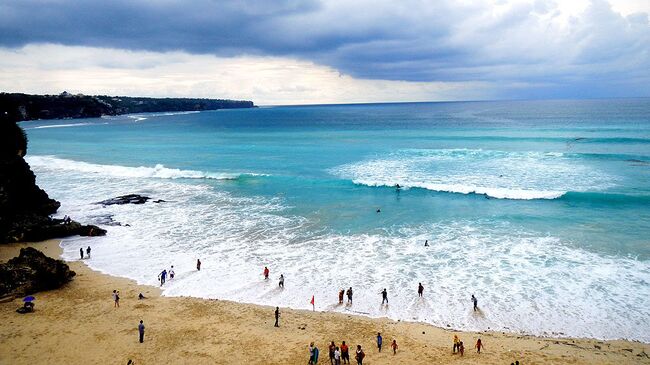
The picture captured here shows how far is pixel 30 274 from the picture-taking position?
19281 mm

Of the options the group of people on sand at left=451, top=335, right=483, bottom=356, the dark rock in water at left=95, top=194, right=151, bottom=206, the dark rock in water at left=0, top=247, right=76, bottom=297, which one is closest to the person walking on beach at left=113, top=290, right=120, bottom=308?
the dark rock in water at left=0, top=247, right=76, bottom=297

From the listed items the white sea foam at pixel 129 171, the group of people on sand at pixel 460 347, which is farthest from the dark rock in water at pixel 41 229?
the group of people on sand at pixel 460 347

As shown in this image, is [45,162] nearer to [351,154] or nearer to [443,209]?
[351,154]

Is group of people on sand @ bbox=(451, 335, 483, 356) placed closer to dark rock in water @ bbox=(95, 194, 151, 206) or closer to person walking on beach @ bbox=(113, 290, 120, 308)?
person walking on beach @ bbox=(113, 290, 120, 308)

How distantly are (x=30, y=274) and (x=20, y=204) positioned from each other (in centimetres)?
1146

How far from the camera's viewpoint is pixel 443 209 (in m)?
31.6

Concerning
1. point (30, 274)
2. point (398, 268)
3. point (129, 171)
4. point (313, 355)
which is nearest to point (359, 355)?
point (313, 355)

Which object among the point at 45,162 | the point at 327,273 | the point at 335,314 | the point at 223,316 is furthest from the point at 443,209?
the point at 45,162

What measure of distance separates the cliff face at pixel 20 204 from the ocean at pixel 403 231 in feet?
4.16

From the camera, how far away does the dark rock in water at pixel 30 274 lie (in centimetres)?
1880

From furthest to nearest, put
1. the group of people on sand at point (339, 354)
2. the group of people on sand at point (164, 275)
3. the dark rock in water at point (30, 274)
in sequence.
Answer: the group of people on sand at point (164, 275) → the dark rock in water at point (30, 274) → the group of people on sand at point (339, 354)

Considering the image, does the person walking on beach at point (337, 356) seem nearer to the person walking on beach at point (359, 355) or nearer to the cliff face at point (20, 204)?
the person walking on beach at point (359, 355)

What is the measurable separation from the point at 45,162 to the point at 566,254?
5767cm

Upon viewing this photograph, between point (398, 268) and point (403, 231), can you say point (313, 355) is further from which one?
point (403, 231)
